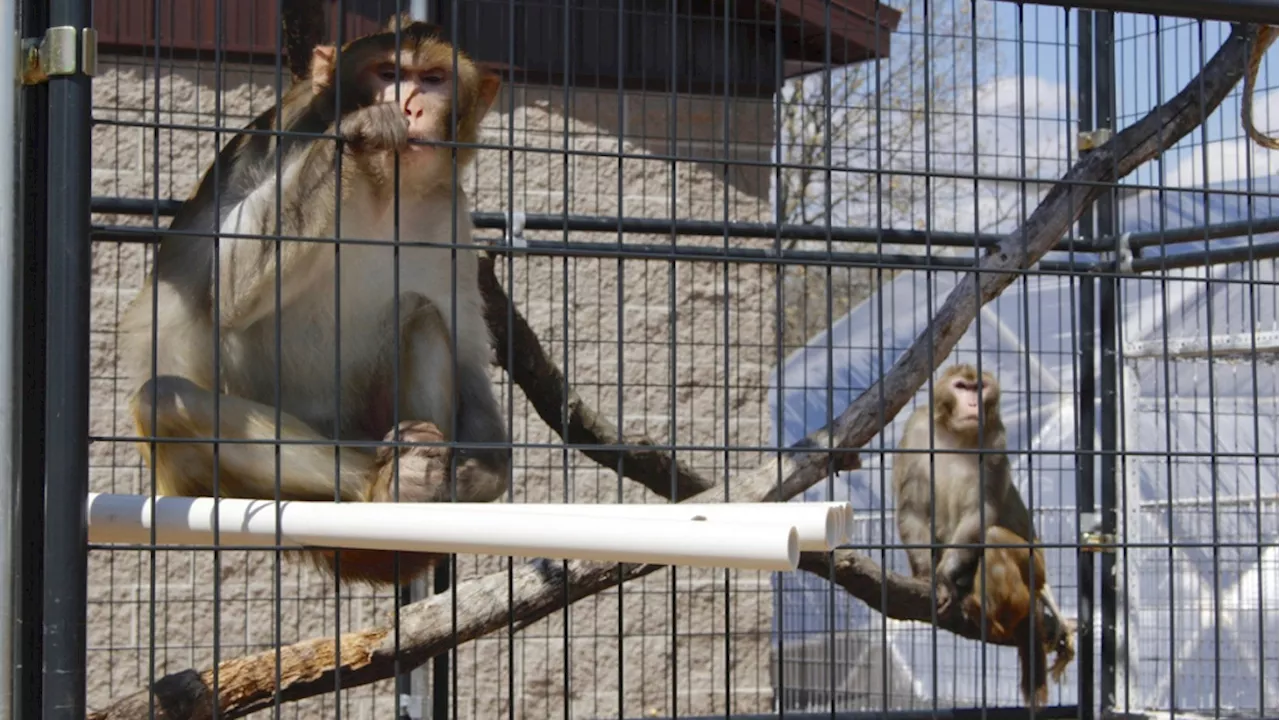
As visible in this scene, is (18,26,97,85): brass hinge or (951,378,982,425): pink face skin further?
(951,378,982,425): pink face skin

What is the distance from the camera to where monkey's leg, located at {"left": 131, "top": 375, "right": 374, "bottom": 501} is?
3.79 metres

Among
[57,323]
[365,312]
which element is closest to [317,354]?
[365,312]

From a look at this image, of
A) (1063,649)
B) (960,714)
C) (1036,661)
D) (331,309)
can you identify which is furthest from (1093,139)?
(331,309)

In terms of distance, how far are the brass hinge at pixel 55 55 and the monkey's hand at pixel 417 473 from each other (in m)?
1.41

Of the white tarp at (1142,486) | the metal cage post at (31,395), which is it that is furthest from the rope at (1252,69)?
the metal cage post at (31,395)

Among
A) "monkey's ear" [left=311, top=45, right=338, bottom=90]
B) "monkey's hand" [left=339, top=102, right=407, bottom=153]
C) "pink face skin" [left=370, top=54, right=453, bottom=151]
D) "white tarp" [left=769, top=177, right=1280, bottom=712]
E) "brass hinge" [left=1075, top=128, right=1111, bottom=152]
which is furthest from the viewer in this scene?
"white tarp" [left=769, top=177, right=1280, bottom=712]

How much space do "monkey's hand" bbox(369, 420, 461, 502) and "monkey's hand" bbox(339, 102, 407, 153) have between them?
750 mm

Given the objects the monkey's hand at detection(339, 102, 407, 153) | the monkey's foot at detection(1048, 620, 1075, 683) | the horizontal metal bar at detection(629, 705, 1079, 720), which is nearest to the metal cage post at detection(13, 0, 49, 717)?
the monkey's hand at detection(339, 102, 407, 153)

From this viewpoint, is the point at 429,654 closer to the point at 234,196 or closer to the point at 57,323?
the point at 234,196

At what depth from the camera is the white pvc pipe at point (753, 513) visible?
2643 mm

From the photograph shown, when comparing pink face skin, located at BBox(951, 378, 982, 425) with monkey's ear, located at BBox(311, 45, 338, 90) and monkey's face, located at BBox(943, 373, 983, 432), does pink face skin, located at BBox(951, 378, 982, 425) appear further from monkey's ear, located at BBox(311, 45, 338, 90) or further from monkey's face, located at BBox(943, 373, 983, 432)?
monkey's ear, located at BBox(311, 45, 338, 90)

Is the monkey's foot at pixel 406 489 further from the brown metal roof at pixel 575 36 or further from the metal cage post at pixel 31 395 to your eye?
the brown metal roof at pixel 575 36

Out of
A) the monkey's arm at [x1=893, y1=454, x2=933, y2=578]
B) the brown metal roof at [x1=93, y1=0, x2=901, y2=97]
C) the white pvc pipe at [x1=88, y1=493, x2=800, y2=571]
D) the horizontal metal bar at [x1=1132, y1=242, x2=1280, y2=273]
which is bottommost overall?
the monkey's arm at [x1=893, y1=454, x2=933, y2=578]

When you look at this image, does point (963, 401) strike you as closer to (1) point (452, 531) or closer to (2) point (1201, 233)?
(2) point (1201, 233)
